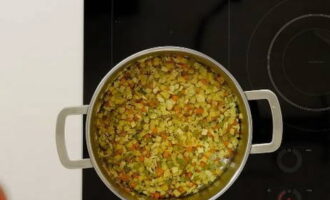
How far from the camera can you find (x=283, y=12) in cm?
86

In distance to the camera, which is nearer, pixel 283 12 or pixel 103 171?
pixel 103 171

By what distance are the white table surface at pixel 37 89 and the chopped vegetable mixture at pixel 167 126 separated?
8cm

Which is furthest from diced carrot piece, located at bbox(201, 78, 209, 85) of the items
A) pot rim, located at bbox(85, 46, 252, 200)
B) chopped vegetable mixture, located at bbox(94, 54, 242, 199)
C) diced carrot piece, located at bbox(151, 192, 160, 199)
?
diced carrot piece, located at bbox(151, 192, 160, 199)

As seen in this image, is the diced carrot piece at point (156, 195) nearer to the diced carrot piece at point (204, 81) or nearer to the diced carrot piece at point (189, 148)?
the diced carrot piece at point (189, 148)

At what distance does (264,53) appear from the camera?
2.83ft

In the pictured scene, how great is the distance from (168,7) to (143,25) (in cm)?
7

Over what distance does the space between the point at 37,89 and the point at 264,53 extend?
1.62ft

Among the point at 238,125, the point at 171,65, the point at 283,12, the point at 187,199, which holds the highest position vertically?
the point at 283,12

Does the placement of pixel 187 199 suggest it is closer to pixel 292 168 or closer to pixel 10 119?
pixel 292 168

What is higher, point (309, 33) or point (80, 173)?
point (309, 33)

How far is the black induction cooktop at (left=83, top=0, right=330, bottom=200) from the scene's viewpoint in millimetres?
849

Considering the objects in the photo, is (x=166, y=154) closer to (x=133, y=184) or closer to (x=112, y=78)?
(x=133, y=184)

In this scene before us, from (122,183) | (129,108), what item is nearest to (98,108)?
(129,108)

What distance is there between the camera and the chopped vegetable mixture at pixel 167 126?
2.69 ft
